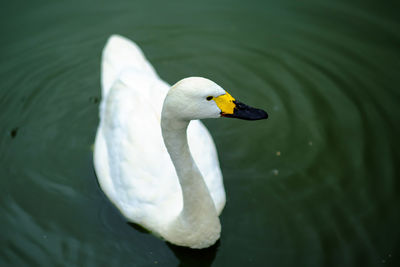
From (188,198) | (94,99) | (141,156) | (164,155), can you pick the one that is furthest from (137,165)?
(94,99)

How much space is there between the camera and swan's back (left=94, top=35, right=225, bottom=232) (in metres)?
4.14

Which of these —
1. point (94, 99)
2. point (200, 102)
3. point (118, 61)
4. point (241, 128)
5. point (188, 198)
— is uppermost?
point (200, 102)

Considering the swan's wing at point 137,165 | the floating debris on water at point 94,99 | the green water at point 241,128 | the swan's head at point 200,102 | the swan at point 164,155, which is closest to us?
the swan's head at point 200,102

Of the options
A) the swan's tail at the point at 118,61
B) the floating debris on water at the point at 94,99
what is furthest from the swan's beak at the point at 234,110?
the floating debris on water at the point at 94,99

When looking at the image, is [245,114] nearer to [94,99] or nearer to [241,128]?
[241,128]

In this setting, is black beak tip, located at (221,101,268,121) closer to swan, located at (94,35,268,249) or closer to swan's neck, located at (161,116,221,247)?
swan, located at (94,35,268,249)

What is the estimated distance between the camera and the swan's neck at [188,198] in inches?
137

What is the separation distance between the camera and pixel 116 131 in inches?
181

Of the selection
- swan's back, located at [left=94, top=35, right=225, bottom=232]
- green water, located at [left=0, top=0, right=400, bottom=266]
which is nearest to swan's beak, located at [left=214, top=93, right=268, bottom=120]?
swan's back, located at [left=94, top=35, right=225, bottom=232]

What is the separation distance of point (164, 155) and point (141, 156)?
0.22m

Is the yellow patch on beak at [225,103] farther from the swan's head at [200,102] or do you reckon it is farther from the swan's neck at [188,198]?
the swan's neck at [188,198]

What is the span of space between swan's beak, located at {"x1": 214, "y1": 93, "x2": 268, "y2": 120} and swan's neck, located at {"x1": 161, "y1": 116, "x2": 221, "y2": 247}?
0.31 m

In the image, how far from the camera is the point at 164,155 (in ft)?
14.0

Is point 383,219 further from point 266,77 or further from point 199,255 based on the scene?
point 266,77
